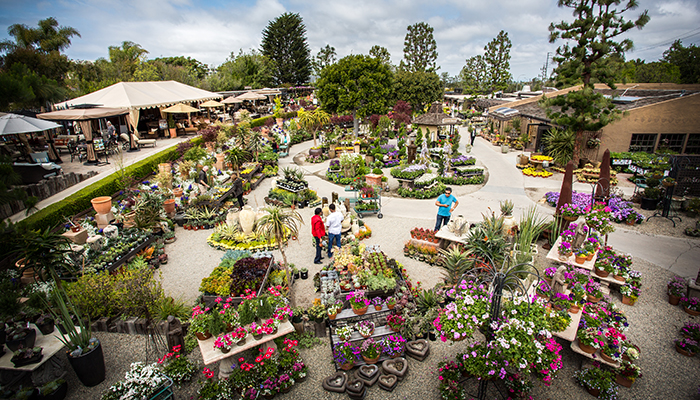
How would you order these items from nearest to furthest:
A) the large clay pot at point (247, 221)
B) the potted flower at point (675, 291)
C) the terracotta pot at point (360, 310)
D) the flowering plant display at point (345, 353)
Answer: the flowering plant display at point (345, 353)
the terracotta pot at point (360, 310)
the potted flower at point (675, 291)
the large clay pot at point (247, 221)

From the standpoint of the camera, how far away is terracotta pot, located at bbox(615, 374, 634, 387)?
5.29 metres

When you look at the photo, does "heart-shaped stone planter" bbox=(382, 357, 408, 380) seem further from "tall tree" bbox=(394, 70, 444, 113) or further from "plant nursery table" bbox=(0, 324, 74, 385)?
"tall tree" bbox=(394, 70, 444, 113)

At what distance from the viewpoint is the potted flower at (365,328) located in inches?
238

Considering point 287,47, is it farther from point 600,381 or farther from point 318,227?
point 600,381

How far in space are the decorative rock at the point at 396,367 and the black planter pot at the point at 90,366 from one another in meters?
5.03

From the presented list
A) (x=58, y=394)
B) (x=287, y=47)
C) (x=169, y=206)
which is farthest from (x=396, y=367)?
(x=287, y=47)

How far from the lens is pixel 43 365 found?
18.3 feet

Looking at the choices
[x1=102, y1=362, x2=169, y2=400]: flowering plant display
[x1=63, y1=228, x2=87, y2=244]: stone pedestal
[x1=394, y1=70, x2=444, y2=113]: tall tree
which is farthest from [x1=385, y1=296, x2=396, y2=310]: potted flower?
[x1=394, y1=70, x2=444, y2=113]: tall tree

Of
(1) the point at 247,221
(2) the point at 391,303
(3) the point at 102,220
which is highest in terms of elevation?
(3) the point at 102,220

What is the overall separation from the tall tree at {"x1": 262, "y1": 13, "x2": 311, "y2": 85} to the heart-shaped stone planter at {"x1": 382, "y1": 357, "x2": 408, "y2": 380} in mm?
62606

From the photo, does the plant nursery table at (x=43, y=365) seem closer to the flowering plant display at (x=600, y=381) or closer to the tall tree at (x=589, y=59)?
the flowering plant display at (x=600, y=381)

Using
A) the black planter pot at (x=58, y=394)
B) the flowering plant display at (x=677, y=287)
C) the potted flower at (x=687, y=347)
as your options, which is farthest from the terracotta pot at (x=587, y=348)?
the black planter pot at (x=58, y=394)

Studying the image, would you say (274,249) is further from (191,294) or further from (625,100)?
(625,100)

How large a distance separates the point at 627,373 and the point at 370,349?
4.30 m
